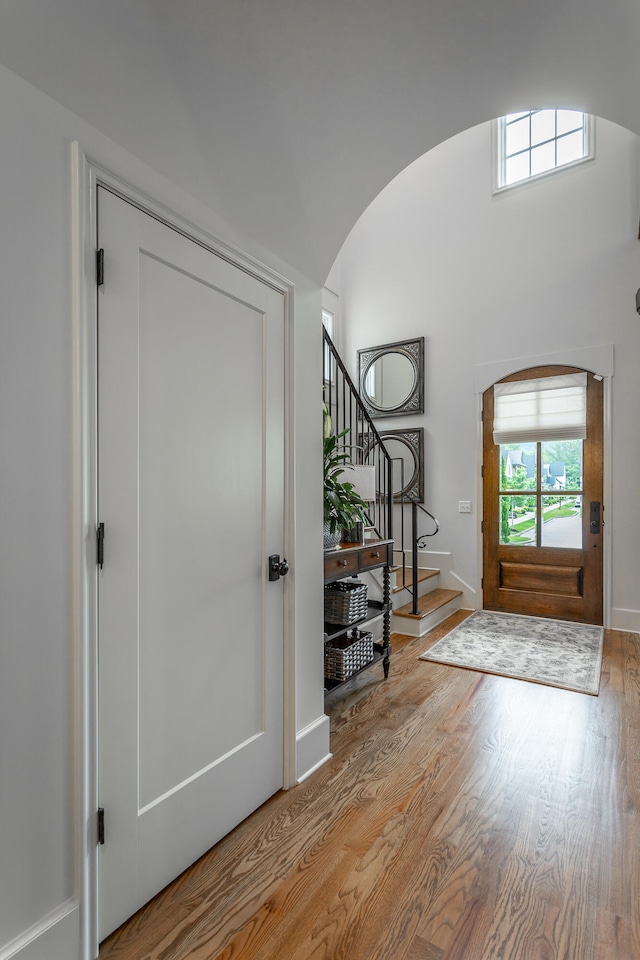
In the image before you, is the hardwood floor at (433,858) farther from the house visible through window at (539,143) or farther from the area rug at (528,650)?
the house visible through window at (539,143)

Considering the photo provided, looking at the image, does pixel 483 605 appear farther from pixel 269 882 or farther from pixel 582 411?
pixel 269 882

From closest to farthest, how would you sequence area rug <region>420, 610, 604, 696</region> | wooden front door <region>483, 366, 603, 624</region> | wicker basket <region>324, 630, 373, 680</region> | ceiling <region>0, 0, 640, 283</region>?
ceiling <region>0, 0, 640, 283</region>, wicker basket <region>324, 630, 373, 680</region>, area rug <region>420, 610, 604, 696</region>, wooden front door <region>483, 366, 603, 624</region>

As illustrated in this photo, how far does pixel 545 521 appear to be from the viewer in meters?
4.58

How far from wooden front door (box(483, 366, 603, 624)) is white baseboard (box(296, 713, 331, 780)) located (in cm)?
310

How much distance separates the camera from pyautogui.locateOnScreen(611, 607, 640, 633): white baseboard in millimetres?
4133

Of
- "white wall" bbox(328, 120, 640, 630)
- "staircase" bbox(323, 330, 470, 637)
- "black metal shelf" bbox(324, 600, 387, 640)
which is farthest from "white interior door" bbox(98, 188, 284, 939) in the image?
"white wall" bbox(328, 120, 640, 630)

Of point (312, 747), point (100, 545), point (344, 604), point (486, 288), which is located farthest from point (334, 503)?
point (486, 288)

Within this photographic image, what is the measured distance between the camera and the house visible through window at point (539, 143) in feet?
14.8

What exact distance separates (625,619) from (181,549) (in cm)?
410

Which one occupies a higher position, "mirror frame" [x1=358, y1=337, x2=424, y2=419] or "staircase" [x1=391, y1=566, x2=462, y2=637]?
"mirror frame" [x1=358, y1=337, x2=424, y2=419]

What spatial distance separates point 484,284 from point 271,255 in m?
3.70

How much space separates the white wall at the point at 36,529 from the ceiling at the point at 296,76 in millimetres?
148

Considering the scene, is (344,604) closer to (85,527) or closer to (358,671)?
(358,671)

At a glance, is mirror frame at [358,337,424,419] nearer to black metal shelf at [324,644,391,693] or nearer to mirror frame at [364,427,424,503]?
mirror frame at [364,427,424,503]
